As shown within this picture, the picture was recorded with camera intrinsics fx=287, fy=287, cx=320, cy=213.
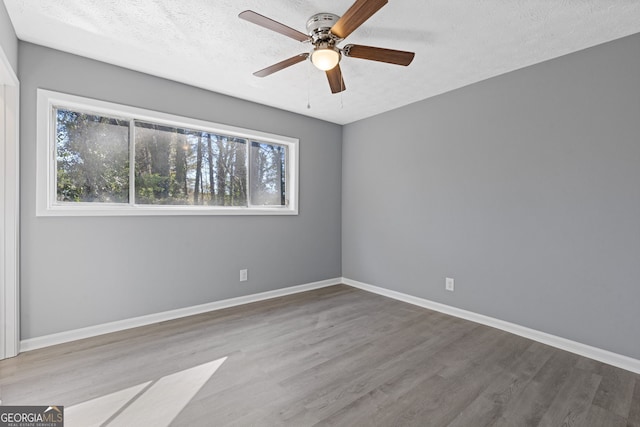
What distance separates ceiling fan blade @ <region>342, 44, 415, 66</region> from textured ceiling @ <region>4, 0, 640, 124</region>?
25 cm

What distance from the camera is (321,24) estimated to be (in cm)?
196

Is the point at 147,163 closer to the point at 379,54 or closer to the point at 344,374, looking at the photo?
the point at 379,54

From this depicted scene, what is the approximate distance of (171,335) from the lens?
2.62 m

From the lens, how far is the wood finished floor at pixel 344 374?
165 centimetres

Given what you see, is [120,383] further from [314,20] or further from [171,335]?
[314,20]

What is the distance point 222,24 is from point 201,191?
1795 mm

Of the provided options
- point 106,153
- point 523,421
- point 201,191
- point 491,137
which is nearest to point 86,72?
point 106,153

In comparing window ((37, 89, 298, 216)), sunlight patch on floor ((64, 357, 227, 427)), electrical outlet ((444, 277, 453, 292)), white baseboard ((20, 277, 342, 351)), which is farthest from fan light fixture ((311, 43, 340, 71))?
white baseboard ((20, 277, 342, 351))

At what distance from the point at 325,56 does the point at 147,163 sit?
2.14 metres

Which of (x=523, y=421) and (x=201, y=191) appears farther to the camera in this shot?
(x=201, y=191)

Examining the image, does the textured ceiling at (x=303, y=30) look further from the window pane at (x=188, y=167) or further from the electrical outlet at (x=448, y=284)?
the electrical outlet at (x=448, y=284)

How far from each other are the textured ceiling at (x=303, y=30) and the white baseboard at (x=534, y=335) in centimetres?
243

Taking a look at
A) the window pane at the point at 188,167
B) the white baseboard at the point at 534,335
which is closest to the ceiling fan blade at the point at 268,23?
the window pane at the point at 188,167

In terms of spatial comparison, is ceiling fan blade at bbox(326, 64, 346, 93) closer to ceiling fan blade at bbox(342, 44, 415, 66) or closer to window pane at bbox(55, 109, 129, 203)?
ceiling fan blade at bbox(342, 44, 415, 66)
